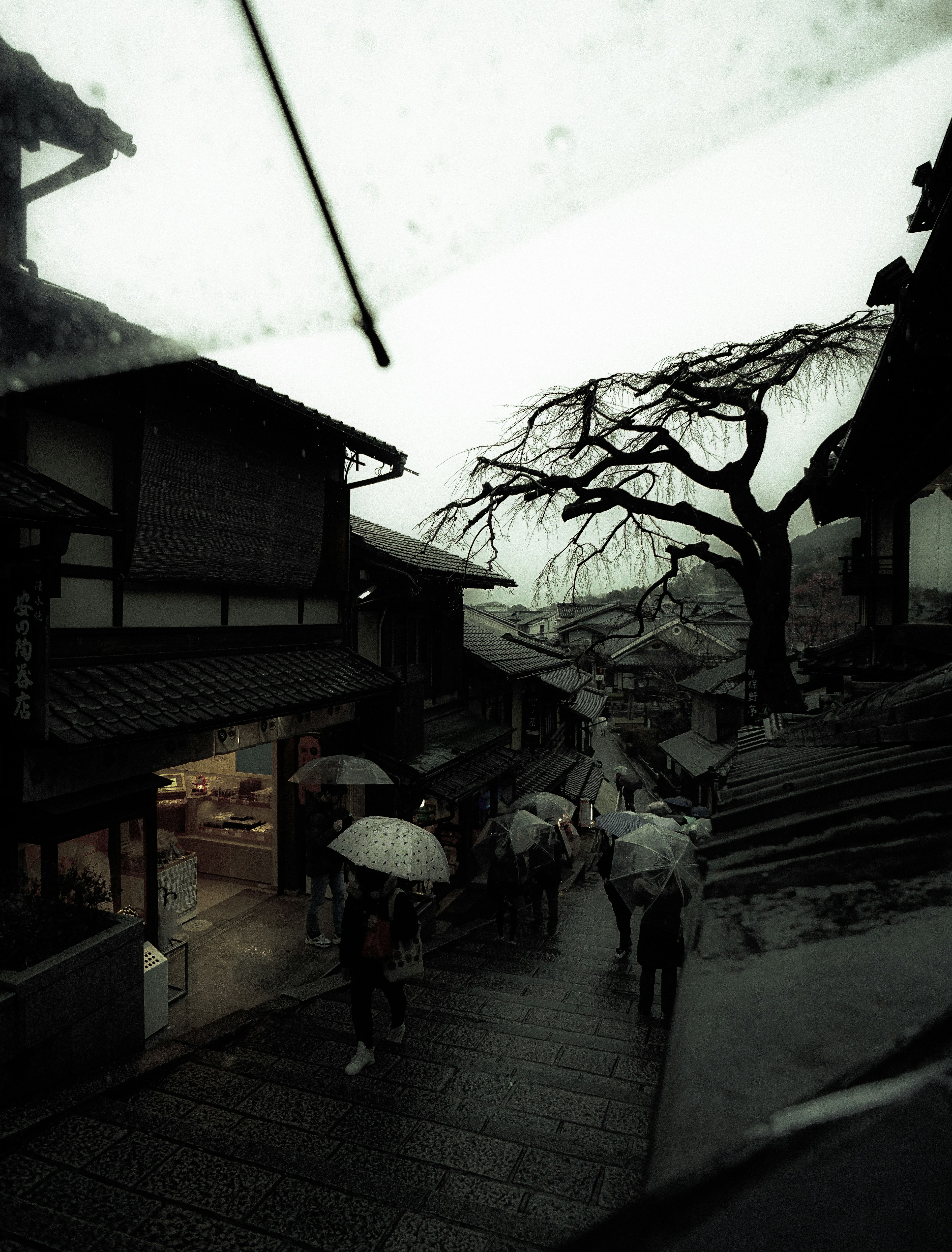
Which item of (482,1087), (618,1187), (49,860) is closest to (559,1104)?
(482,1087)

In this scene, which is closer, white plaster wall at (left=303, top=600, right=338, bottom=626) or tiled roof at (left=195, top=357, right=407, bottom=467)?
tiled roof at (left=195, top=357, right=407, bottom=467)

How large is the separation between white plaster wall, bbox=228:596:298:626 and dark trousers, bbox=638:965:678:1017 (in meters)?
7.24

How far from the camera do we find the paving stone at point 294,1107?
15.4ft

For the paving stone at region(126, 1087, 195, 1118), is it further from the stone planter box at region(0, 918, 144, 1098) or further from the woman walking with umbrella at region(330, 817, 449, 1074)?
the woman walking with umbrella at region(330, 817, 449, 1074)

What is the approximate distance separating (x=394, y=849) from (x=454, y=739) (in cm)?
890

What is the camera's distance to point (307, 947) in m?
9.52

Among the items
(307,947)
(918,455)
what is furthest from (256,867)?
(918,455)

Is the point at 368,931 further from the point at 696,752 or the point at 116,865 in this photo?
the point at 696,752

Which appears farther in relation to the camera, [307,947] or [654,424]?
[654,424]

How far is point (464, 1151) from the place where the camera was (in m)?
4.46

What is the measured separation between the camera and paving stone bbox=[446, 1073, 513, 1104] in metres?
5.26

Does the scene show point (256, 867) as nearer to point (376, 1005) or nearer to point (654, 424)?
point (376, 1005)

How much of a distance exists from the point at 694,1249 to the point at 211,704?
797 centimetres

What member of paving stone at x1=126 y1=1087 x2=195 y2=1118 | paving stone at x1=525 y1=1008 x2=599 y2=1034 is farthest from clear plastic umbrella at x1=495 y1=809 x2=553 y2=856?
paving stone at x1=126 y1=1087 x2=195 y2=1118
